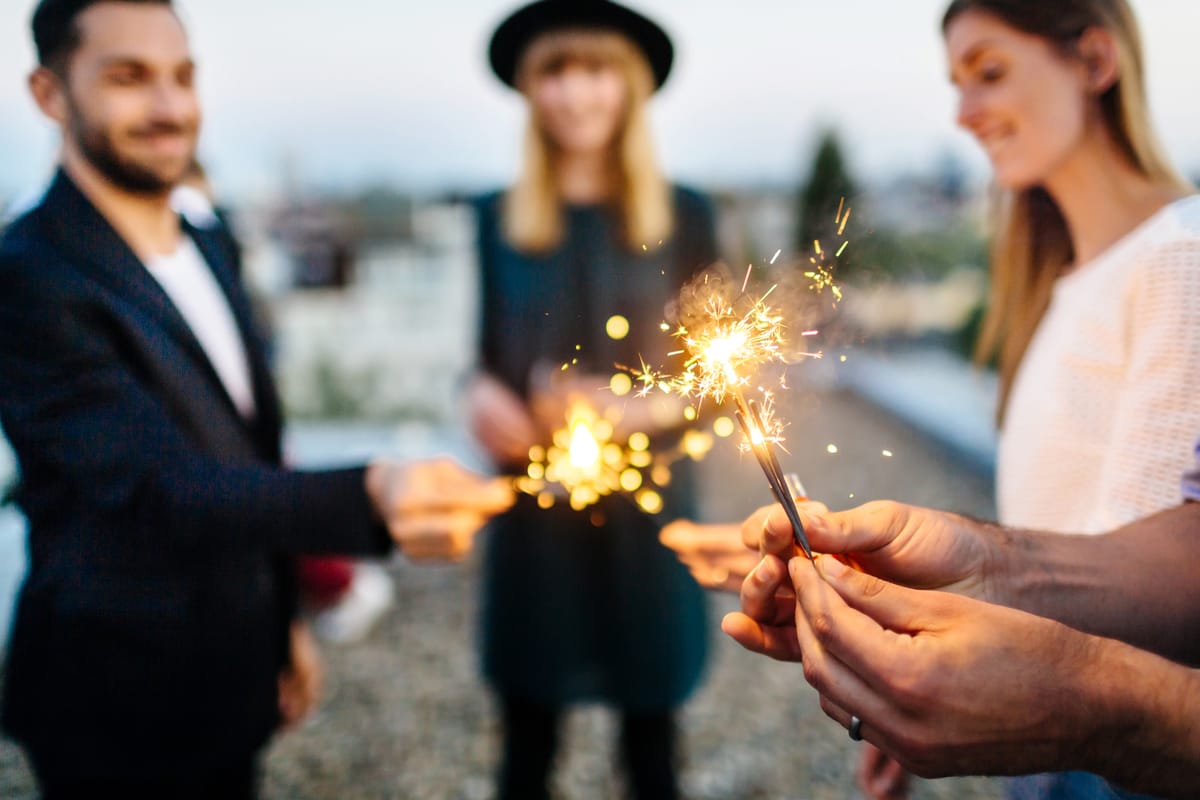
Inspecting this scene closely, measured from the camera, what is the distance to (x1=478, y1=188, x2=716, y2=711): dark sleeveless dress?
8.84ft

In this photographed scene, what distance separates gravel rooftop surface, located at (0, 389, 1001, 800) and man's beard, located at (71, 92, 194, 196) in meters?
2.19

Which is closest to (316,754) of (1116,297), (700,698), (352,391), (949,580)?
(700,698)

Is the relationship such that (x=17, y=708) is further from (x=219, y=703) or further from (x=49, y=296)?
(x=49, y=296)

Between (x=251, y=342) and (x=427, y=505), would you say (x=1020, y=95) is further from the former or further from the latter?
(x=251, y=342)

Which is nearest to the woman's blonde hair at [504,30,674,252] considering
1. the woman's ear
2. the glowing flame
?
the glowing flame

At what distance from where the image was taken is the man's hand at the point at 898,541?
A: 1.32 metres

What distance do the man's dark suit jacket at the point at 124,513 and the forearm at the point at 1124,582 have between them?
151cm

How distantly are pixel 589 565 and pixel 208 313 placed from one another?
156 centimetres

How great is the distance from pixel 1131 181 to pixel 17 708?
10.4 feet

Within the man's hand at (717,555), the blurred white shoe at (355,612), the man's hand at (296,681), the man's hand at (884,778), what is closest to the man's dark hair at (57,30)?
the man's hand at (296,681)

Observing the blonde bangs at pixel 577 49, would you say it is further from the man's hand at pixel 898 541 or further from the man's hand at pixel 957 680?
the man's hand at pixel 957 680

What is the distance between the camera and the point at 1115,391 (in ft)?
5.13

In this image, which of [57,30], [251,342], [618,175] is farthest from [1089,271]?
[57,30]

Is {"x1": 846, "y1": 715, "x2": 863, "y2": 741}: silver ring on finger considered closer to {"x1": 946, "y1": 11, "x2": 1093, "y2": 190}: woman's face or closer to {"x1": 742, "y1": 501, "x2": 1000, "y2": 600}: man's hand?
{"x1": 742, "y1": 501, "x2": 1000, "y2": 600}: man's hand
